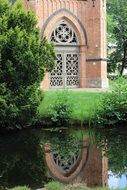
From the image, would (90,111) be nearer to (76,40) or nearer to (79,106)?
(79,106)

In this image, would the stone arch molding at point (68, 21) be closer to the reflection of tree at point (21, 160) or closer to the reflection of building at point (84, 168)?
the reflection of tree at point (21, 160)

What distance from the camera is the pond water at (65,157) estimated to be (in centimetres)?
1281

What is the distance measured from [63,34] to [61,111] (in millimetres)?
12093

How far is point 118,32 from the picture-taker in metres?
47.2

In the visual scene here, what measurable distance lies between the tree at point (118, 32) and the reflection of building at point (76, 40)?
1277cm

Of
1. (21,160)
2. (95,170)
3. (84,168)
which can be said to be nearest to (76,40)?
(21,160)

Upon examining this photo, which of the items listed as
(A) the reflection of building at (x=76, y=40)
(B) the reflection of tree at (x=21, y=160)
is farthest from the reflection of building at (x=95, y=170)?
(A) the reflection of building at (x=76, y=40)

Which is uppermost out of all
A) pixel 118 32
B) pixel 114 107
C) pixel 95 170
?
pixel 118 32

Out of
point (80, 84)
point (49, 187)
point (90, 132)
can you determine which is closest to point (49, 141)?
point (90, 132)

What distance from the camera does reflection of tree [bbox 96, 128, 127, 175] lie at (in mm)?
14039

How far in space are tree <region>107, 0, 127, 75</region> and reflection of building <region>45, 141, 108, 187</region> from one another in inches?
1219

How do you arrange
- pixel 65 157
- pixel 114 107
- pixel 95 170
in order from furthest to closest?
pixel 114 107, pixel 65 157, pixel 95 170

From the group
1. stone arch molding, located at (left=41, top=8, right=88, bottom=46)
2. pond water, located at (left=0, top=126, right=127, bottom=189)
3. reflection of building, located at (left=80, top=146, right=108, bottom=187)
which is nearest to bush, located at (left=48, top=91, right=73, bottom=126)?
pond water, located at (left=0, top=126, right=127, bottom=189)

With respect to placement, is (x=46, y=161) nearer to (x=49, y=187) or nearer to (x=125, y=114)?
(x=49, y=187)
